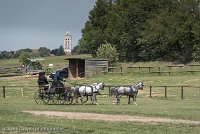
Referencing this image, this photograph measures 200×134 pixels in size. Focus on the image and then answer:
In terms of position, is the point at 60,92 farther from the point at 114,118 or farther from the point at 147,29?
the point at 147,29

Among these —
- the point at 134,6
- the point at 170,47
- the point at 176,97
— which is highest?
the point at 134,6

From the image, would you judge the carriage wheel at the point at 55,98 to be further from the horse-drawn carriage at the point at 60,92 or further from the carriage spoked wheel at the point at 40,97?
the carriage spoked wheel at the point at 40,97

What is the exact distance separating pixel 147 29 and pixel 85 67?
27627 millimetres

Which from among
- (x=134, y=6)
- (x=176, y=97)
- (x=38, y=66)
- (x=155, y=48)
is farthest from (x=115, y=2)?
Result: (x=176, y=97)

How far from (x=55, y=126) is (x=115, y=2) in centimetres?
9694

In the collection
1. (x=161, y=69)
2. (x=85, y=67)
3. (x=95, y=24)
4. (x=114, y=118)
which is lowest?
Answer: (x=114, y=118)

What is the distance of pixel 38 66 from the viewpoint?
2997 inches

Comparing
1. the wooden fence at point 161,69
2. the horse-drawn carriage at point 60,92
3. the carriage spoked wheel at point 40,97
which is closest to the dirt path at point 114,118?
the horse-drawn carriage at point 60,92

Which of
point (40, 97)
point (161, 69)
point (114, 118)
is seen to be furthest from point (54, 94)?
point (161, 69)

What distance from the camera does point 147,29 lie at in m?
88.5

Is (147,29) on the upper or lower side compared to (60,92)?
upper

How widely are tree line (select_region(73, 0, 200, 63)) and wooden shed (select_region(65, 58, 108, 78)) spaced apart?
1999 centimetres

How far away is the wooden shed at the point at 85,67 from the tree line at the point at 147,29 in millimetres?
19991

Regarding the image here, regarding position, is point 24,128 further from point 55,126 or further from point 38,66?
point 38,66
